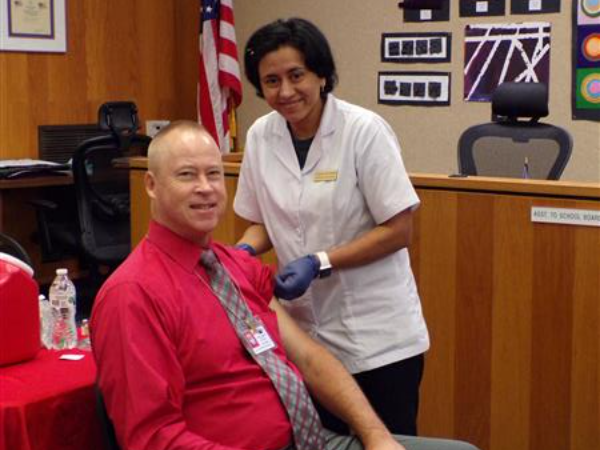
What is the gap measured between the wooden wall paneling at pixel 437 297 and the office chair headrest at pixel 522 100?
3.73 ft

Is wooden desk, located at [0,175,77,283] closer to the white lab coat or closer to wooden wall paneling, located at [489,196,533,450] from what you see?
wooden wall paneling, located at [489,196,533,450]

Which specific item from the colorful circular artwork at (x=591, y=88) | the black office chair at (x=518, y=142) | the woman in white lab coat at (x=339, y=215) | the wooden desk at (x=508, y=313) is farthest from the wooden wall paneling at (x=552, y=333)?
the colorful circular artwork at (x=591, y=88)

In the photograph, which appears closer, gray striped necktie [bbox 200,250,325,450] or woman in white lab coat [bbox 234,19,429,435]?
gray striped necktie [bbox 200,250,325,450]

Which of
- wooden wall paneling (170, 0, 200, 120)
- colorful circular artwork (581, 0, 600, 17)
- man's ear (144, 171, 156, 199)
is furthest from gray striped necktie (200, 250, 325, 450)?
wooden wall paneling (170, 0, 200, 120)

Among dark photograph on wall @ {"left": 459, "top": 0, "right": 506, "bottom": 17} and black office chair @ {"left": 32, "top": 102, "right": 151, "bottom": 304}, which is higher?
dark photograph on wall @ {"left": 459, "top": 0, "right": 506, "bottom": 17}

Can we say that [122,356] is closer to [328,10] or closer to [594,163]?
[594,163]

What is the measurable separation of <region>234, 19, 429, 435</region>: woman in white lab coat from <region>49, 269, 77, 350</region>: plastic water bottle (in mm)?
468

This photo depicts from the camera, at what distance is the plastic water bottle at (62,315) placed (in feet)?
6.86

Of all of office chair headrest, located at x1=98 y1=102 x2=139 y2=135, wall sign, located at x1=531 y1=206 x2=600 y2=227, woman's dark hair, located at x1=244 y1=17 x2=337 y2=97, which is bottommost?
wall sign, located at x1=531 y1=206 x2=600 y2=227

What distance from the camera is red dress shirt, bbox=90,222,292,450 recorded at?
150cm

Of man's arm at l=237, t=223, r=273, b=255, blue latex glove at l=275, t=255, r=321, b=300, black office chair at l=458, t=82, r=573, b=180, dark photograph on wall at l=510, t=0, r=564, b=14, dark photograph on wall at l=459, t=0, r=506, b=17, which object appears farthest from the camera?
dark photograph on wall at l=459, t=0, r=506, b=17

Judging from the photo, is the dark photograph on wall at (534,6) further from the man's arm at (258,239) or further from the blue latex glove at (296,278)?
the blue latex glove at (296,278)

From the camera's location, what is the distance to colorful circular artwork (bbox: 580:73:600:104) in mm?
4547

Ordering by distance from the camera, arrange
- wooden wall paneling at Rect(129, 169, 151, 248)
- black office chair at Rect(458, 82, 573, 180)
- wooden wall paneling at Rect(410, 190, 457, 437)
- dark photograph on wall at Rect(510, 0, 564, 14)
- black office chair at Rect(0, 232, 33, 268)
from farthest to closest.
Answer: dark photograph on wall at Rect(510, 0, 564, 14), black office chair at Rect(458, 82, 573, 180), wooden wall paneling at Rect(129, 169, 151, 248), wooden wall paneling at Rect(410, 190, 457, 437), black office chair at Rect(0, 232, 33, 268)
